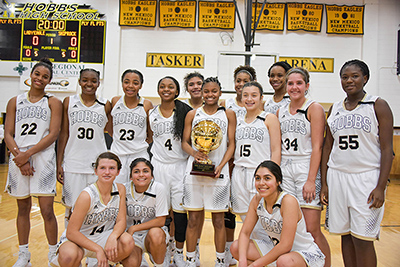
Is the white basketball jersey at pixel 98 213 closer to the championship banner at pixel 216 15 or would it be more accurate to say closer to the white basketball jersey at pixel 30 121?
the white basketball jersey at pixel 30 121

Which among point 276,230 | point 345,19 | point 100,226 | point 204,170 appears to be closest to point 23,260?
point 100,226

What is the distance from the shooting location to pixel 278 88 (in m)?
2.91

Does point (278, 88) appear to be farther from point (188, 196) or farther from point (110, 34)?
point (110, 34)

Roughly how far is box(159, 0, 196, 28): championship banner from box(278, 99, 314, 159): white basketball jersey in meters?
7.28

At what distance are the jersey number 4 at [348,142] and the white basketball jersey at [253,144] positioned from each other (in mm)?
553

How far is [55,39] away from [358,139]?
29.2ft

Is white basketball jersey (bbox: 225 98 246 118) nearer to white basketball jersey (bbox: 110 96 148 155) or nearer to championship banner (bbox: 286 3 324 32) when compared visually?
white basketball jersey (bbox: 110 96 148 155)

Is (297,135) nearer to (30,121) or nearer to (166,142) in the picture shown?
(166,142)

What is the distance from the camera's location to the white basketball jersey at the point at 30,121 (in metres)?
2.65

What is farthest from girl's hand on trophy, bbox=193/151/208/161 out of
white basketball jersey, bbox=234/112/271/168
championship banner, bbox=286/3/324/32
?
championship banner, bbox=286/3/324/32

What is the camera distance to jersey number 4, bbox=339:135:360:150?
2070mm

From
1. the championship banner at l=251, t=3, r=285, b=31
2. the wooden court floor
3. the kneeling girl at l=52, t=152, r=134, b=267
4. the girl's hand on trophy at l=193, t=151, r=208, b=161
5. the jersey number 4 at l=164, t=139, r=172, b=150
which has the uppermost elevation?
the championship banner at l=251, t=3, r=285, b=31

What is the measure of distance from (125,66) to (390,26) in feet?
27.0

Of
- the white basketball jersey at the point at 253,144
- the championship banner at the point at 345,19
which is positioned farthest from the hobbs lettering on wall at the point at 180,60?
the white basketball jersey at the point at 253,144
